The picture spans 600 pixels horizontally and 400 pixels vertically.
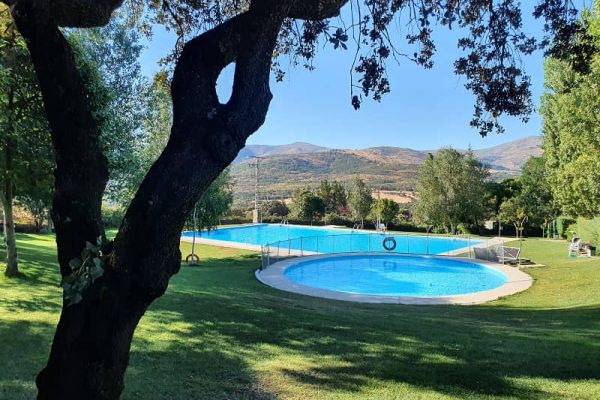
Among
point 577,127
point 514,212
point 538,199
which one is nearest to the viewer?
point 577,127

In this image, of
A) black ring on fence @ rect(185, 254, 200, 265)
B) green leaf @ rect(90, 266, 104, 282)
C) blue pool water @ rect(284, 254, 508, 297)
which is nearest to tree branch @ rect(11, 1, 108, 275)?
green leaf @ rect(90, 266, 104, 282)

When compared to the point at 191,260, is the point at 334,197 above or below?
above

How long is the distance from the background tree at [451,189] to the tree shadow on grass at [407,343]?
22.5 m

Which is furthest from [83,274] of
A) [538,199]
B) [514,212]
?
[538,199]

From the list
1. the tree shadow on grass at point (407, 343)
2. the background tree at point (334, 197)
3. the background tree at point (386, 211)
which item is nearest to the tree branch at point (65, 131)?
the tree shadow on grass at point (407, 343)

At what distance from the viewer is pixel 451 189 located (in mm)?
32406

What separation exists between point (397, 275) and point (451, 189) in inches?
550

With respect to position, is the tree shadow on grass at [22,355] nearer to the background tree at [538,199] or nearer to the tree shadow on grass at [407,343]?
the tree shadow on grass at [407,343]

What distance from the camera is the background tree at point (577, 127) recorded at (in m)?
11.3

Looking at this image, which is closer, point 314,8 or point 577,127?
point 314,8

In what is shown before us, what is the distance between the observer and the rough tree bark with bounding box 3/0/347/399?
248 cm

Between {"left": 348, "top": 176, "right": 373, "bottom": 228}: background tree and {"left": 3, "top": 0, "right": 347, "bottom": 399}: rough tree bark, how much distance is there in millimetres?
36310

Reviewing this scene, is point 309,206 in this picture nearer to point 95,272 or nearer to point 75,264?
point 75,264

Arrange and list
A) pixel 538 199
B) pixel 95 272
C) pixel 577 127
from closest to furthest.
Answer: pixel 95 272, pixel 577 127, pixel 538 199
